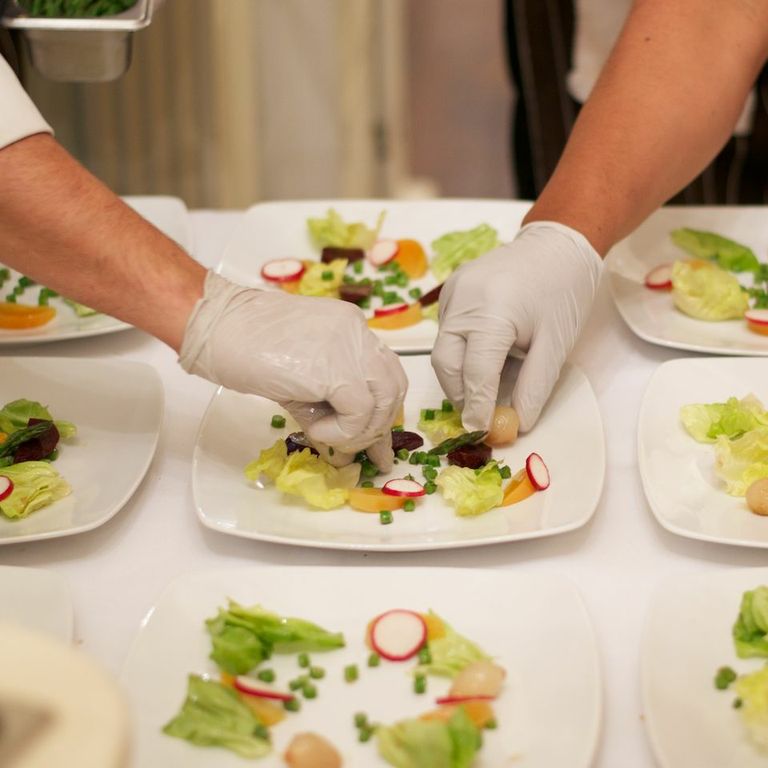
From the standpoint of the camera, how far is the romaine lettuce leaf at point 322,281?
6.69 feet

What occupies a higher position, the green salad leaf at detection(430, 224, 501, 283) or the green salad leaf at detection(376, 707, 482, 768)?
the green salad leaf at detection(376, 707, 482, 768)

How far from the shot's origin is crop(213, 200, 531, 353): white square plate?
218cm

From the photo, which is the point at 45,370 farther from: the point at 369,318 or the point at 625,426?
the point at 625,426

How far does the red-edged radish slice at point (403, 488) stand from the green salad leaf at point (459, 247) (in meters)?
0.67

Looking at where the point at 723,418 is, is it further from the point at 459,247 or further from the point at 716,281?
the point at 459,247

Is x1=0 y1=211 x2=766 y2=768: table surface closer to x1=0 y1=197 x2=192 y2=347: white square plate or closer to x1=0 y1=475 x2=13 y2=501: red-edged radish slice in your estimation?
x1=0 y1=475 x2=13 y2=501: red-edged radish slice

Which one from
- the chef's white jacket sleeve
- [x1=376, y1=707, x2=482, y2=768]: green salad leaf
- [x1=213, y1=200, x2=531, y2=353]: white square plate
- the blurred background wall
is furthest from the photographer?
the blurred background wall

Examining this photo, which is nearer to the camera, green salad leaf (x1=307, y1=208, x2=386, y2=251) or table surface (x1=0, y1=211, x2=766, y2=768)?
table surface (x1=0, y1=211, x2=766, y2=768)

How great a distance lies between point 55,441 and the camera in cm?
163

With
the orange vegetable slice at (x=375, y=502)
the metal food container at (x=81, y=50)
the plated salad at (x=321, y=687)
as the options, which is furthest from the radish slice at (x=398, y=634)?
the metal food container at (x=81, y=50)

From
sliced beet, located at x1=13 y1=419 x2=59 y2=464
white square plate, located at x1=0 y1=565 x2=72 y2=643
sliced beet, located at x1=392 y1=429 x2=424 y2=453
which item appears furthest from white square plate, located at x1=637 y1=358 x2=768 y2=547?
sliced beet, located at x1=13 y1=419 x2=59 y2=464

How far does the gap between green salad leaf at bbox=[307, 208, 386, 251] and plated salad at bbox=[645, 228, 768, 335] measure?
0.58 metres

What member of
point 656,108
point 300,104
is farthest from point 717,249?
point 300,104

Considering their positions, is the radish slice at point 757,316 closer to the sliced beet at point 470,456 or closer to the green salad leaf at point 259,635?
the sliced beet at point 470,456
